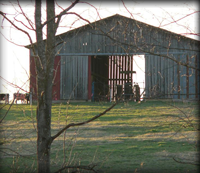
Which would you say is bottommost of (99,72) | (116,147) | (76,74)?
(116,147)

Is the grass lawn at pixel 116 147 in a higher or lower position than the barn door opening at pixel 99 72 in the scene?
lower

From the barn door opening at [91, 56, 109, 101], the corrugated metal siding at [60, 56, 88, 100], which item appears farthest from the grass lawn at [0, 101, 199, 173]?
the barn door opening at [91, 56, 109, 101]

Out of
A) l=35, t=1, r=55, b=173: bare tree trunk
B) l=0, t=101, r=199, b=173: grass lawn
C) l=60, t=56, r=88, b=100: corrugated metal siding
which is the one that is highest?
l=60, t=56, r=88, b=100: corrugated metal siding

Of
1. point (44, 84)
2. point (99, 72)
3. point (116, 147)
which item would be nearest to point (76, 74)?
point (99, 72)

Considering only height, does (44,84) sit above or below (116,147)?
above

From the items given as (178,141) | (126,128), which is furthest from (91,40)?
(178,141)

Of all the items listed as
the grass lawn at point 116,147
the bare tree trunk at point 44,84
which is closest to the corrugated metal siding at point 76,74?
the grass lawn at point 116,147

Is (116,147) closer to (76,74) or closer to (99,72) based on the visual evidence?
(76,74)

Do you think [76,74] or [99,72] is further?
[99,72]

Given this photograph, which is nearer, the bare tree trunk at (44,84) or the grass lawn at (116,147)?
the bare tree trunk at (44,84)

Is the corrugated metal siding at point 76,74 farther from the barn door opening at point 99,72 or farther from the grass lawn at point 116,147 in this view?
the grass lawn at point 116,147

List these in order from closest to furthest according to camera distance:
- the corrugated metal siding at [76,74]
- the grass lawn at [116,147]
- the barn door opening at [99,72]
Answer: the grass lawn at [116,147]
the corrugated metal siding at [76,74]
the barn door opening at [99,72]

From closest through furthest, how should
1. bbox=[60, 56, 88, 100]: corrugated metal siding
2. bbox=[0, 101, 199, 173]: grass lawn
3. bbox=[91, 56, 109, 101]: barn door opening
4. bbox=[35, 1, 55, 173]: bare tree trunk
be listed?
bbox=[35, 1, 55, 173]: bare tree trunk
bbox=[0, 101, 199, 173]: grass lawn
bbox=[60, 56, 88, 100]: corrugated metal siding
bbox=[91, 56, 109, 101]: barn door opening

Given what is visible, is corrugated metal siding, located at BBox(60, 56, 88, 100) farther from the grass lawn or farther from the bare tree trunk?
the bare tree trunk
